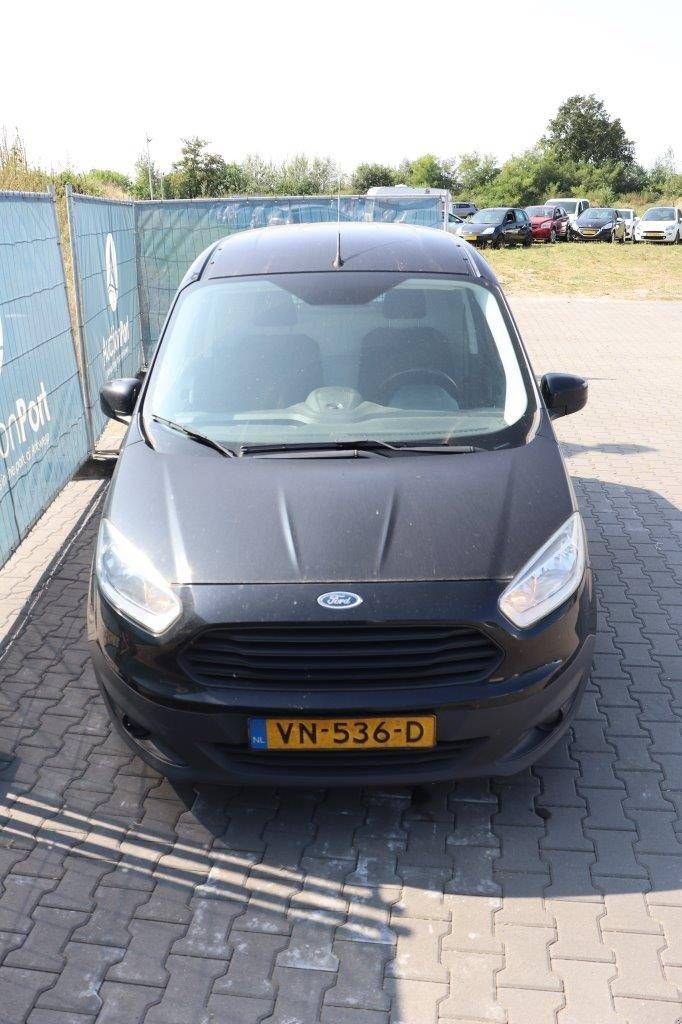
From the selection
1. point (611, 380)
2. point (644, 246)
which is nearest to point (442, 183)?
point (644, 246)

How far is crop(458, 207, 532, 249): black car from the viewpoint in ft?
115

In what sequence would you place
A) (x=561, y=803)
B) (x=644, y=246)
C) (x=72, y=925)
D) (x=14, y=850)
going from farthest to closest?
(x=644, y=246)
(x=561, y=803)
(x=14, y=850)
(x=72, y=925)

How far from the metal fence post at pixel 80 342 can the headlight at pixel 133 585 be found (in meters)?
4.37

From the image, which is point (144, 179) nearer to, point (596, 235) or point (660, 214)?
point (596, 235)

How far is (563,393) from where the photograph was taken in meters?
4.91

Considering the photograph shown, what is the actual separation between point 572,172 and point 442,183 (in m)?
9.23

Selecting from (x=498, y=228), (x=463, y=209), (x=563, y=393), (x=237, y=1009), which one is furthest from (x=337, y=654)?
(x=463, y=209)

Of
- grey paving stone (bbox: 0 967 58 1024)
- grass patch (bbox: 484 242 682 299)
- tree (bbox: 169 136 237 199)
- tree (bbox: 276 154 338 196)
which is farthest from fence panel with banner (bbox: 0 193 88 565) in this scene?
tree (bbox: 276 154 338 196)

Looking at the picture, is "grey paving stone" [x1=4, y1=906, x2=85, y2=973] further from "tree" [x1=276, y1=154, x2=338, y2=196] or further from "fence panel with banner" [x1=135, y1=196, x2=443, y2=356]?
"tree" [x1=276, y1=154, x2=338, y2=196]

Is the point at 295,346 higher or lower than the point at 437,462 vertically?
higher

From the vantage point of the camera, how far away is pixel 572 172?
7131 centimetres

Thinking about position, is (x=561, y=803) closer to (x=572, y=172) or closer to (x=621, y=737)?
(x=621, y=737)

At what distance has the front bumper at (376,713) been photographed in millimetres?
3256

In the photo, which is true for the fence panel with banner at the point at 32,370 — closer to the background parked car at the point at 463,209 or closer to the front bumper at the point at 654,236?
the front bumper at the point at 654,236
